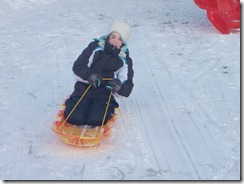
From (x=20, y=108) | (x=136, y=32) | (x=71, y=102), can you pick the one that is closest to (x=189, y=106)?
(x=71, y=102)

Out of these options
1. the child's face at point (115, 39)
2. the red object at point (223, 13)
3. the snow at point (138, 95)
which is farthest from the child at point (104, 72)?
the red object at point (223, 13)

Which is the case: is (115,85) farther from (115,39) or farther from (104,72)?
(115,39)

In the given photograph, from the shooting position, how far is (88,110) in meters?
3.96

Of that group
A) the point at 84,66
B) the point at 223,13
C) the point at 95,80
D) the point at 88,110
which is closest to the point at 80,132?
the point at 88,110

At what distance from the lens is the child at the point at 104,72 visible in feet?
13.0

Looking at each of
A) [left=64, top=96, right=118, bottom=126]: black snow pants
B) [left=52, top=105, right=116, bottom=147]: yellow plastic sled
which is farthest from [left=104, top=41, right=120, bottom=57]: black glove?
[left=52, top=105, right=116, bottom=147]: yellow plastic sled

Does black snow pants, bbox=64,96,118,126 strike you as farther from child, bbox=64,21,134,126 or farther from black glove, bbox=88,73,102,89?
black glove, bbox=88,73,102,89

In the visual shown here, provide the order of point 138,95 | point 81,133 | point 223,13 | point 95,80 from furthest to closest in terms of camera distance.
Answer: point 223,13 < point 138,95 < point 95,80 < point 81,133

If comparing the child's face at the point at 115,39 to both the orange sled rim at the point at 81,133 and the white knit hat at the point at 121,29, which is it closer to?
the white knit hat at the point at 121,29

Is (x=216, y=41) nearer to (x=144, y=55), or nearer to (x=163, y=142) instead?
(x=144, y=55)

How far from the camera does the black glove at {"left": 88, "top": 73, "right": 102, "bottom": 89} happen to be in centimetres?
393

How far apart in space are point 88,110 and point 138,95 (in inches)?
27.6

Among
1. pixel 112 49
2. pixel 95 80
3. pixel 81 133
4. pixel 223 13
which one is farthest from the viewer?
pixel 223 13

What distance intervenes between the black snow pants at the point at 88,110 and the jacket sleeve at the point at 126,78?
0.11 meters
